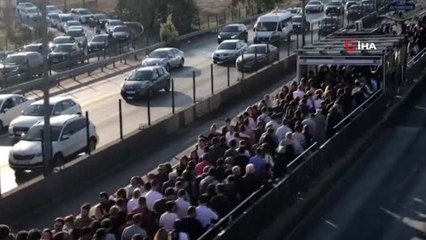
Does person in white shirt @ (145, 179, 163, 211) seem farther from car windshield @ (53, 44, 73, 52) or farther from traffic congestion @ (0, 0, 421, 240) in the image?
car windshield @ (53, 44, 73, 52)

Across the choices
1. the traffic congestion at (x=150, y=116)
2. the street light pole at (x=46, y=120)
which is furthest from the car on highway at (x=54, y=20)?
the street light pole at (x=46, y=120)

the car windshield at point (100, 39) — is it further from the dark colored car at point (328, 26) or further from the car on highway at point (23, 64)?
the dark colored car at point (328, 26)

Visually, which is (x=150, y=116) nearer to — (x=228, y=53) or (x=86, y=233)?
(x=228, y=53)

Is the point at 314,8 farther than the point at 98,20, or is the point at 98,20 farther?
the point at 314,8

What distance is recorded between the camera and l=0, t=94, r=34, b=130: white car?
99.1ft

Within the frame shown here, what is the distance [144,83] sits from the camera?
36031 mm

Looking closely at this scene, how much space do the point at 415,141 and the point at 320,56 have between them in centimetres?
432

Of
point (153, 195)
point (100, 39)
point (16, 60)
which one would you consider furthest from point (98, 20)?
point (153, 195)

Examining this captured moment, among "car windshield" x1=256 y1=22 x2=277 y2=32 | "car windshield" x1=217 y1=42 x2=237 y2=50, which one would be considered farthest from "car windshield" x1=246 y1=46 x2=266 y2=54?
"car windshield" x1=256 y1=22 x2=277 y2=32

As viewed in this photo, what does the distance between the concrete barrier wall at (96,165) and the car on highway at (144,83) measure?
4130 mm

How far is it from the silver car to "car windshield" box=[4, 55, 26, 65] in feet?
21.5

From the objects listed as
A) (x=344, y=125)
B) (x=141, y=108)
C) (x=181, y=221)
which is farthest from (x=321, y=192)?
(x=141, y=108)

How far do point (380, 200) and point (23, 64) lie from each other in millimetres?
29362

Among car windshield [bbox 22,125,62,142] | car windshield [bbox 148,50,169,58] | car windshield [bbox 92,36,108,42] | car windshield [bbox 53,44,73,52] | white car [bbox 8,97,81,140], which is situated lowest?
car windshield [bbox 92,36,108,42]
